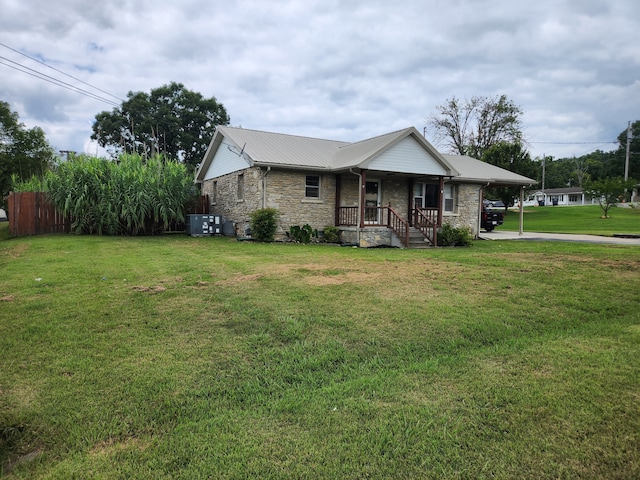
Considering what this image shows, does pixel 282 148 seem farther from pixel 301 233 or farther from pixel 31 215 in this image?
pixel 31 215

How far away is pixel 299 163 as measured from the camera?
50.8 feet

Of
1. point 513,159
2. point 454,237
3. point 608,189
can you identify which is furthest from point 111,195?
point 608,189

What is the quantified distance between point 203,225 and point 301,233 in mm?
4675

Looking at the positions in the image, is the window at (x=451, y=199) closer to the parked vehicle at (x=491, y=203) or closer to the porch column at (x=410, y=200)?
the porch column at (x=410, y=200)

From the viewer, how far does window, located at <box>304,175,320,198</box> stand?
642 inches

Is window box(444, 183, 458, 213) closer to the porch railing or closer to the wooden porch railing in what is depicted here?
the porch railing

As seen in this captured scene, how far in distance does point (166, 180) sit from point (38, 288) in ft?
34.4

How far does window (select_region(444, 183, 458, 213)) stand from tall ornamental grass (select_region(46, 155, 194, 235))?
12673 millimetres

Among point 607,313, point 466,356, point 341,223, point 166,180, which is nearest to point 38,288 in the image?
point 466,356

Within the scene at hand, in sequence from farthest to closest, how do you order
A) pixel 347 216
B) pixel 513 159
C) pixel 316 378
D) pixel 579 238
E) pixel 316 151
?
pixel 513 159 → pixel 579 238 → pixel 316 151 → pixel 347 216 → pixel 316 378

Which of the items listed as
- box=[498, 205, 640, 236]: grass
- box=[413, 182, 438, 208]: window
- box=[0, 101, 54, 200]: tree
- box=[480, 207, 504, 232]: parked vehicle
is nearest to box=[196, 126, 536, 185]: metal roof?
box=[413, 182, 438, 208]: window

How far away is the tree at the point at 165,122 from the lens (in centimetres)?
4094

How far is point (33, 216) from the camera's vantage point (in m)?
15.7

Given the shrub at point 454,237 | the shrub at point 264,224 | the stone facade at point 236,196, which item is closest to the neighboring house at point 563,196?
the shrub at point 454,237
